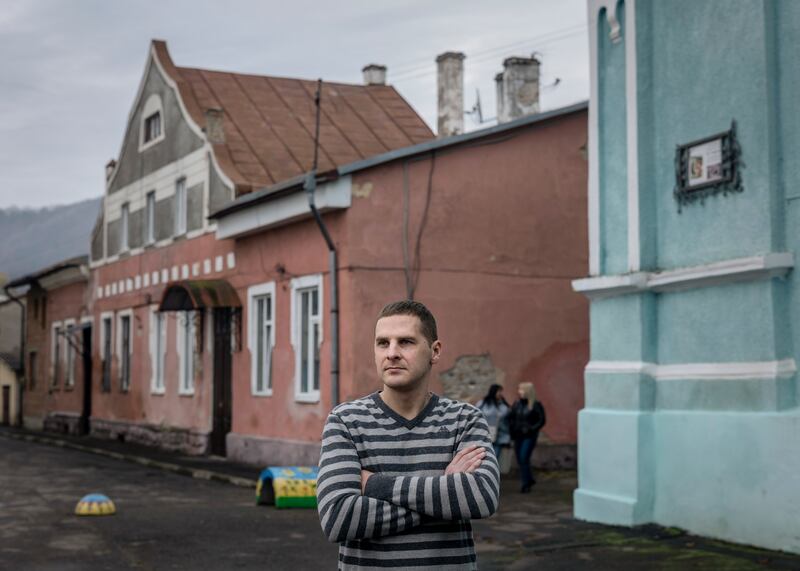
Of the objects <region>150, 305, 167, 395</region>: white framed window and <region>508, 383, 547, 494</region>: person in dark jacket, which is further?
<region>150, 305, 167, 395</region>: white framed window

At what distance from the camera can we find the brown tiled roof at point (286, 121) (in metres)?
24.1

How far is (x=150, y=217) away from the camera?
94.8ft

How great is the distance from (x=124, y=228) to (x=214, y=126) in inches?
304

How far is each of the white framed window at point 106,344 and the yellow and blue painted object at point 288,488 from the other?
17.6 m

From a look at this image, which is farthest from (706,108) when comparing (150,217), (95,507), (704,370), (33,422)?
(33,422)

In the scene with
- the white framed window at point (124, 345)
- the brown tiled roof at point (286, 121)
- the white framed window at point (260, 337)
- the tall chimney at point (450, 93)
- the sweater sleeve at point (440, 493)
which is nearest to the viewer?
the sweater sleeve at point (440, 493)

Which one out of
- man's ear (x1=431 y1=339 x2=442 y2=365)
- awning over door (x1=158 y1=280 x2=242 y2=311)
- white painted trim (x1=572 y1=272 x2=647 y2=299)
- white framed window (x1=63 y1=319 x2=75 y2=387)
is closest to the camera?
man's ear (x1=431 y1=339 x2=442 y2=365)

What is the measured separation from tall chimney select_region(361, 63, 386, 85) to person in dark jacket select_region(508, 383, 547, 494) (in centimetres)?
1556

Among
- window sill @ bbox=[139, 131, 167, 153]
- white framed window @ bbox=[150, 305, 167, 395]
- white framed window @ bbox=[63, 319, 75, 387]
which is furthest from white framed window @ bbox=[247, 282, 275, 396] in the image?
white framed window @ bbox=[63, 319, 75, 387]

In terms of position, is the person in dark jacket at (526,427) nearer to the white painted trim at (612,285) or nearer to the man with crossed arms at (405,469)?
the white painted trim at (612,285)

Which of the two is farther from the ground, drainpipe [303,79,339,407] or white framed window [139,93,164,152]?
white framed window [139,93,164,152]

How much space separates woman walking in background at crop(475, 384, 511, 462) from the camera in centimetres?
1708

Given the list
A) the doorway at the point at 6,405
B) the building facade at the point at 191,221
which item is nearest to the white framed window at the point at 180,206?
the building facade at the point at 191,221

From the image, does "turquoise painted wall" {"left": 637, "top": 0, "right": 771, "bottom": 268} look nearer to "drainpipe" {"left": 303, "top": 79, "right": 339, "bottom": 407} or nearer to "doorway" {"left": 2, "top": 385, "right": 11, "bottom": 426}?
"drainpipe" {"left": 303, "top": 79, "right": 339, "bottom": 407}
